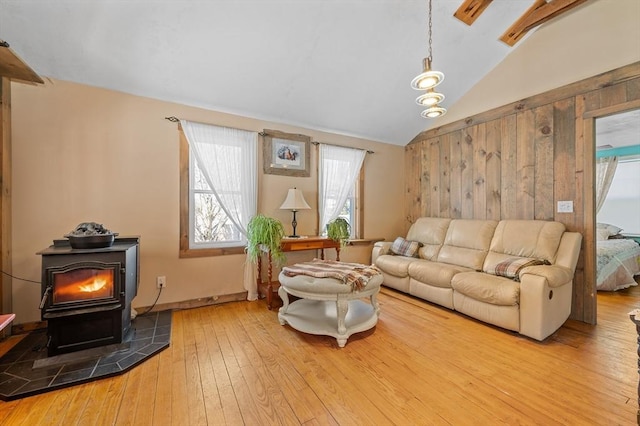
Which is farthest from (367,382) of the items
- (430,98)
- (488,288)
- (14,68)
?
(14,68)

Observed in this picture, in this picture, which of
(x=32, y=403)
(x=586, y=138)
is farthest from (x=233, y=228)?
(x=586, y=138)

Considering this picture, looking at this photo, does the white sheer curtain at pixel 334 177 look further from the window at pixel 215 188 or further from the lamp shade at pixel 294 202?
the window at pixel 215 188

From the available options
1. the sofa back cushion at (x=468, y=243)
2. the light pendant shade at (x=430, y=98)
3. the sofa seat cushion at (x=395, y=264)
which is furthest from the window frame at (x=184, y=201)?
the sofa back cushion at (x=468, y=243)

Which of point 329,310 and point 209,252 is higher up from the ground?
point 209,252

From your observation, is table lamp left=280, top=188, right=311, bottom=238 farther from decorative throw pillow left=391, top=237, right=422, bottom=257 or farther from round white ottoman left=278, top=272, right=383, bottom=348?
decorative throw pillow left=391, top=237, right=422, bottom=257

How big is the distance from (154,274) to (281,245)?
1.41 meters

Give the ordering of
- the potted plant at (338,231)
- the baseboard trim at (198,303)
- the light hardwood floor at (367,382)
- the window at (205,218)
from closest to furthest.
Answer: the light hardwood floor at (367,382) < the baseboard trim at (198,303) < the window at (205,218) < the potted plant at (338,231)

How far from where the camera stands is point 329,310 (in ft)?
8.81

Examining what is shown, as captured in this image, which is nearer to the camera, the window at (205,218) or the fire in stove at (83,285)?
the fire in stove at (83,285)

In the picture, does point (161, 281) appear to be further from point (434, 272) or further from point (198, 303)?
point (434, 272)

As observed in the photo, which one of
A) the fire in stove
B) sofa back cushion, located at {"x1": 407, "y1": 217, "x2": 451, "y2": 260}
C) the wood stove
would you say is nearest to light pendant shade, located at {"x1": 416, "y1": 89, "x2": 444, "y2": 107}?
sofa back cushion, located at {"x1": 407, "y1": 217, "x2": 451, "y2": 260}

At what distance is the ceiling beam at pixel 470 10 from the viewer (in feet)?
8.60

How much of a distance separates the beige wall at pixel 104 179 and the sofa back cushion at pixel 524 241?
10.1ft

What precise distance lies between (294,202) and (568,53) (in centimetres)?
341
